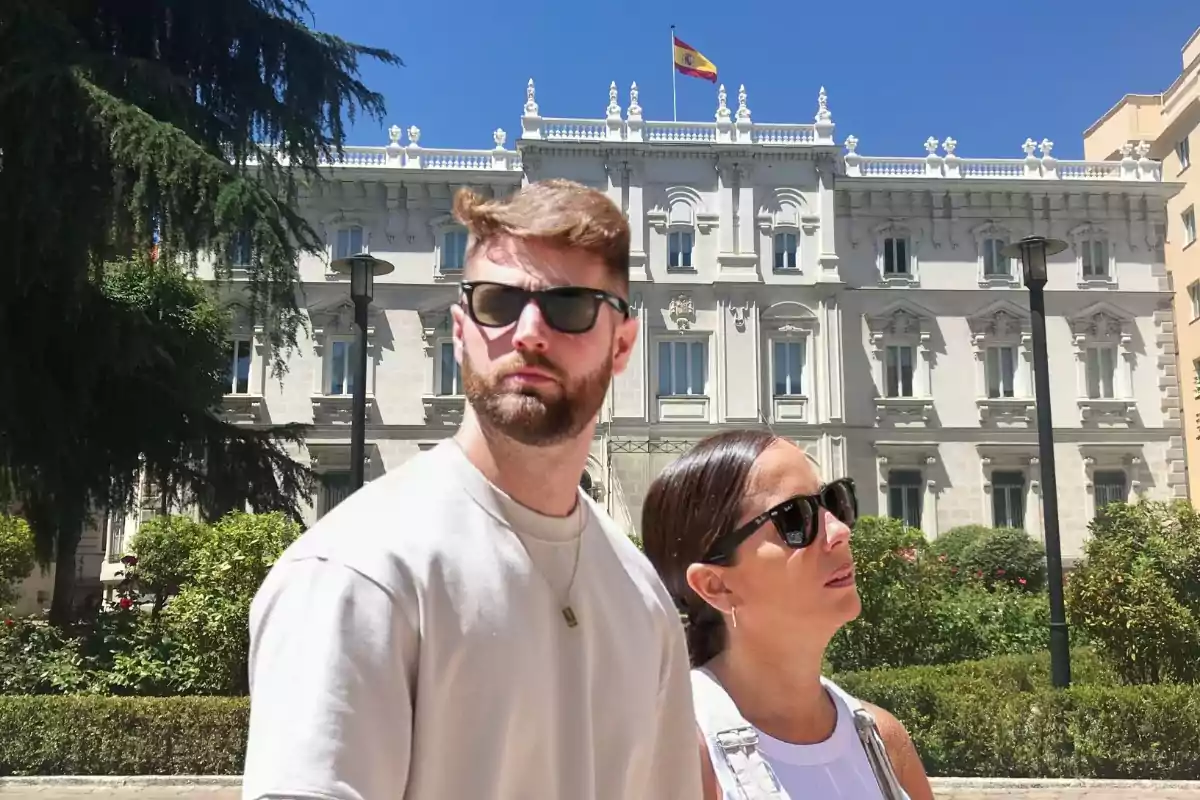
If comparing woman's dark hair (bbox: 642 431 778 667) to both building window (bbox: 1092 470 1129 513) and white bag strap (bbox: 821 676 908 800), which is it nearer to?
white bag strap (bbox: 821 676 908 800)

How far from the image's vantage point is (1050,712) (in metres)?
7.47

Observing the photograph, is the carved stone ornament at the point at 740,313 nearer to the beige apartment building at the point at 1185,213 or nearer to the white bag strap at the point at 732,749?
the beige apartment building at the point at 1185,213

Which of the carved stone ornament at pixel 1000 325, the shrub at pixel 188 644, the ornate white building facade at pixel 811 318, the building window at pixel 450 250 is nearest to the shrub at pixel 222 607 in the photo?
the shrub at pixel 188 644

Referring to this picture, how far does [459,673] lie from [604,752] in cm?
31

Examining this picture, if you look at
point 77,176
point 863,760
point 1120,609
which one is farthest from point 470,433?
point 77,176

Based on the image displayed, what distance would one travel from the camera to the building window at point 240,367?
1022 inches

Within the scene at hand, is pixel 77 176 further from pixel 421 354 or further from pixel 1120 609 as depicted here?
pixel 421 354

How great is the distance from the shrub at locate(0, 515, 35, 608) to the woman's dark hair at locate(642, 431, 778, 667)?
516 inches

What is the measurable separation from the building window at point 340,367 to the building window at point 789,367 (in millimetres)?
11459

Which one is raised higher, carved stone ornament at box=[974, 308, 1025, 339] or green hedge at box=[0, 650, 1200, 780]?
carved stone ornament at box=[974, 308, 1025, 339]

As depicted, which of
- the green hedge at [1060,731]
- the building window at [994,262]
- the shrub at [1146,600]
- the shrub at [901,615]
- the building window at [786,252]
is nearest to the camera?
the green hedge at [1060,731]

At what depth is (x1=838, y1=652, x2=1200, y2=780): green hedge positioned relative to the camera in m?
7.35

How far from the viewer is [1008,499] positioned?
2631cm

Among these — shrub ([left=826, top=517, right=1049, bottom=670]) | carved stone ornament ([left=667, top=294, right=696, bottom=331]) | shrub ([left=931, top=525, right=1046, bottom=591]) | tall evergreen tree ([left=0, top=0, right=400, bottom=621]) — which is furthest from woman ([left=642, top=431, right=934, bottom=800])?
carved stone ornament ([left=667, top=294, right=696, bottom=331])
